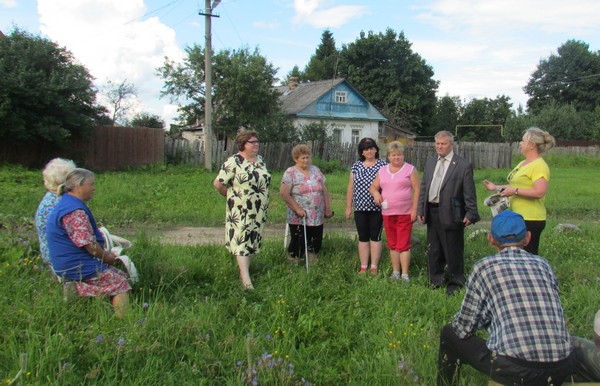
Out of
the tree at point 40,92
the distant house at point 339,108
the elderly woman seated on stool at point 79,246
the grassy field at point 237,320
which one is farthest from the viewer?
the distant house at point 339,108

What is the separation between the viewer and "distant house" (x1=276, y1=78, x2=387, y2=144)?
3766cm

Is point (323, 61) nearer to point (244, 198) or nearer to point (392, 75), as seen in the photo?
point (392, 75)

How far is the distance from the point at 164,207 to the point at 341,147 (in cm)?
1388

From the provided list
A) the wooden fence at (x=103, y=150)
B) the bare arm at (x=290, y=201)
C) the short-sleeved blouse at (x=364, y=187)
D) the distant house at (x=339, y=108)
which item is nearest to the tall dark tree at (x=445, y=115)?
the distant house at (x=339, y=108)

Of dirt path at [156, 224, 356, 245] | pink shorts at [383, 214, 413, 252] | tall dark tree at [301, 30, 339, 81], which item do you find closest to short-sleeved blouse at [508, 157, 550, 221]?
pink shorts at [383, 214, 413, 252]

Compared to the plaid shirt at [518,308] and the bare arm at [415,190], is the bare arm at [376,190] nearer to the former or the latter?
the bare arm at [415,190]

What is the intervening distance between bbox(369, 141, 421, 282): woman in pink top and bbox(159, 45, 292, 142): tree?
20.7m

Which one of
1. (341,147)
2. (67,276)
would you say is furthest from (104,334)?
(341,147)

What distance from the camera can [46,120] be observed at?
16.5 metres

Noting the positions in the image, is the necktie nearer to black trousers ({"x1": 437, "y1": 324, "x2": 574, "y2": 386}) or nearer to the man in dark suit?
the man in dark suit

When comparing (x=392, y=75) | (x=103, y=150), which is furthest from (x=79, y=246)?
(x=392, y=75)

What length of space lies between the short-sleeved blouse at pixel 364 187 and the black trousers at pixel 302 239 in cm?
53

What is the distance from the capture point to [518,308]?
2811 mm

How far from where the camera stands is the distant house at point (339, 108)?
37656 millimetres
